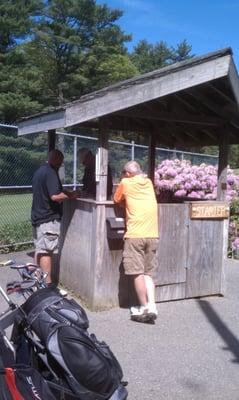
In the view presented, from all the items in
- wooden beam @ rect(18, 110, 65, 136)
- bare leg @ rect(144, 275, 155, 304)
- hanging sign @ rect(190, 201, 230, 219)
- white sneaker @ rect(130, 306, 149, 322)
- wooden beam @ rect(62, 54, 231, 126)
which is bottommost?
white sneaker @ rect(130, 306, 149, 322)

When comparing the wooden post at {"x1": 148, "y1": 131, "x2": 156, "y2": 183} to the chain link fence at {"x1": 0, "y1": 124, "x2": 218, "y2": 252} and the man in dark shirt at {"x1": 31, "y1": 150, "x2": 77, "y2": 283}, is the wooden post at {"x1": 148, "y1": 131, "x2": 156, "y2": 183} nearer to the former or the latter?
the chain link fence at {"x1": 0, "y1": 124, "x2": 218, "y2": 252}

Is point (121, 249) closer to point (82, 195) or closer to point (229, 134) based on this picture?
point (82, 195)

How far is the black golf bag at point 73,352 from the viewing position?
141 inches

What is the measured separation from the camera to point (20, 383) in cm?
325

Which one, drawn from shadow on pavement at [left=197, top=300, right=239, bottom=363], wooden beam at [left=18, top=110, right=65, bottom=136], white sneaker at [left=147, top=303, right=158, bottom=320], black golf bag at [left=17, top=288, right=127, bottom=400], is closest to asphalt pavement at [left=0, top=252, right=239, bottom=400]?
shadow on pavement at [left=197, top=300, right=239, bottom=363]

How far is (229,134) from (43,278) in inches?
200

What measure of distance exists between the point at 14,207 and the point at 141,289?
6865 mm

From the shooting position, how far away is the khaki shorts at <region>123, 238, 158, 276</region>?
659 cm

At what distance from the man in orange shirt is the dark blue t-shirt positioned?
95cm

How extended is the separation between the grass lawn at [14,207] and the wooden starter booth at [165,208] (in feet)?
13.7

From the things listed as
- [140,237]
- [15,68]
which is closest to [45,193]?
[140,237]

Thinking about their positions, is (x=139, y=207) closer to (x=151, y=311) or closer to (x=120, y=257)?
(x=120, y=257)

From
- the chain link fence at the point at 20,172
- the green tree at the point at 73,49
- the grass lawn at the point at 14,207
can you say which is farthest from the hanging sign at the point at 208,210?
the green tree at the point at 73,49

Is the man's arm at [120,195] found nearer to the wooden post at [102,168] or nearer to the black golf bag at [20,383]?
the wooden post at [102,168]
